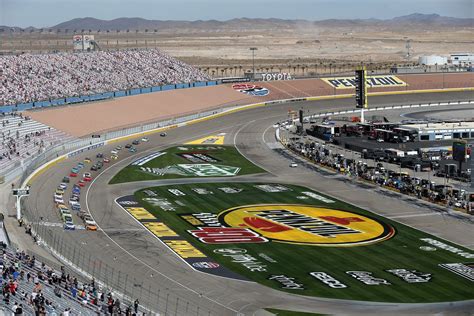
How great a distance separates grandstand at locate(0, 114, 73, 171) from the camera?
103 metres

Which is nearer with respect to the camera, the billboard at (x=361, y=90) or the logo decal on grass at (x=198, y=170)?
the logo decal on grass at (x=198, y=170)

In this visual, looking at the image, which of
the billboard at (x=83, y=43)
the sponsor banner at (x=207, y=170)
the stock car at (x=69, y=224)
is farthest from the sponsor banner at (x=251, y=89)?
the stock car at (x=69, y=224)

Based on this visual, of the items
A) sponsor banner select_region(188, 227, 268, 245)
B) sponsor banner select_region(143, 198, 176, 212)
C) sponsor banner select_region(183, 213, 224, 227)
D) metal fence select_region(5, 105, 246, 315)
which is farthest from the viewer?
sponsor banner select_region(143, 198, 176, 212)

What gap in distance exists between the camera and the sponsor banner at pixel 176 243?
64.2 meters

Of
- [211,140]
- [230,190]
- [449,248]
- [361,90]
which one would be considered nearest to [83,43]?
[211,140]

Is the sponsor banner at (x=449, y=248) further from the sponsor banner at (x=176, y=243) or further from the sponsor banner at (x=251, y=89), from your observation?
the sponsor banner at (x=251, y=89)

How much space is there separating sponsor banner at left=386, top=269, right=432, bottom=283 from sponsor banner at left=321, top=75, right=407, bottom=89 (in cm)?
11695

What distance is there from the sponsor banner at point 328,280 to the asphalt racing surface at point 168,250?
2.88 m

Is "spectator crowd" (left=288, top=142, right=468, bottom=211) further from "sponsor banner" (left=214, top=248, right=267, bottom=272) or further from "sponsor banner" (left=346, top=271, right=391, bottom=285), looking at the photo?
"sponsor banner" (left=214, top=248, right=267, bottom=272)

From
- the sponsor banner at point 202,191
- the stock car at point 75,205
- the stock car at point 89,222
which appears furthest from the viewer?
the sponsor banner at point 202,191

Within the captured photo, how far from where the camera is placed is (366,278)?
61.3 m

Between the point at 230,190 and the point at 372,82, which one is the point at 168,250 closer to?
the point at 230,190

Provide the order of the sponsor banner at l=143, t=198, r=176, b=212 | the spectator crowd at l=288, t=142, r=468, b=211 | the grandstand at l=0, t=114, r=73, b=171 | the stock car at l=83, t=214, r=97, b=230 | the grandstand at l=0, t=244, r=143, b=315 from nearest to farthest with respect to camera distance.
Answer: the grandstand at l=0, t=244, r=143, b=315 < the stock car at l=83, t=214, r=97, b=230 < the sponsor banner at l=143, t=198, r=176, b=212 < the spectator crowd at l=288, t=142, r=468, b=211 < the grandstand at l=0, t=114, r=73, b=171

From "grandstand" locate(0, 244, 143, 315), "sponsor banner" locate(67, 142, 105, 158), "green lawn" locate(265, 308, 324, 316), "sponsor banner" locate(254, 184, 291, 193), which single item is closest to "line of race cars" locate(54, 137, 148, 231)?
"sponsor banner" locate(67, 142, 105, 158)
